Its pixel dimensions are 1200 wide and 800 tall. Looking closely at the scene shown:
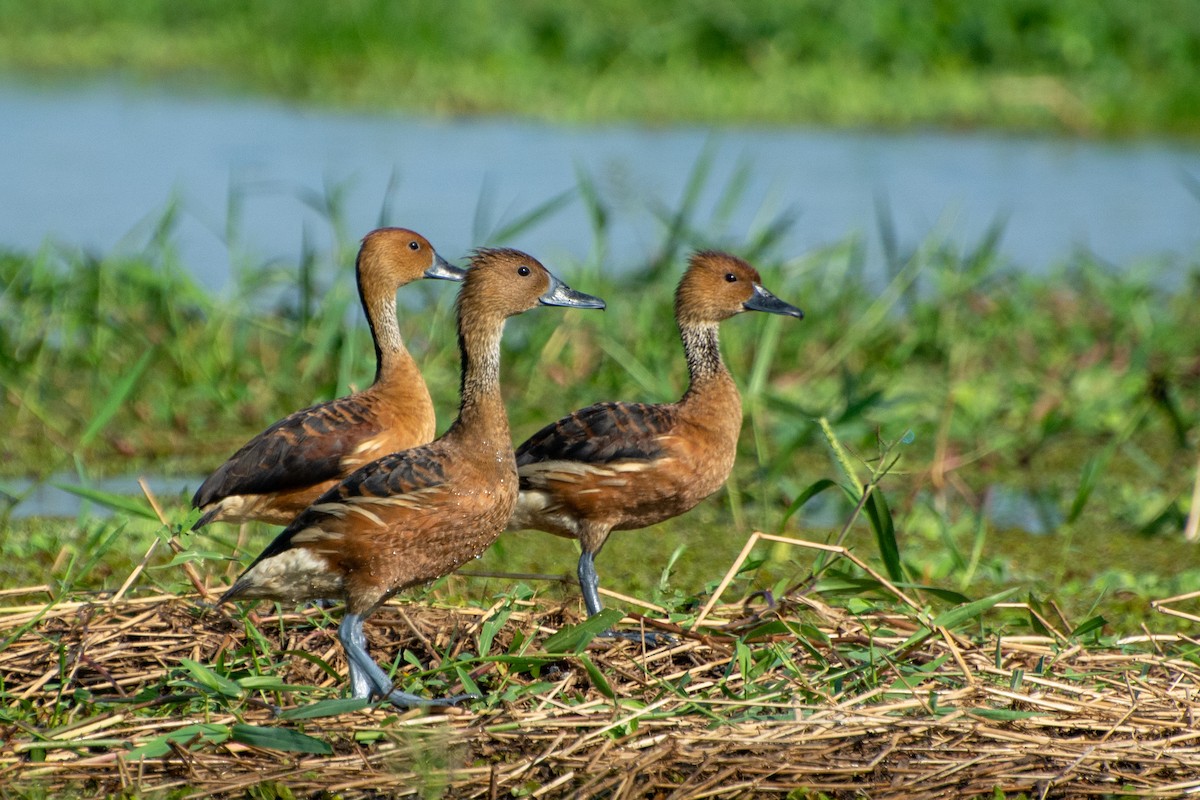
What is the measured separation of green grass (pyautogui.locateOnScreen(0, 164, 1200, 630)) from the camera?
243 inches

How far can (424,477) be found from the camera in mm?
4324

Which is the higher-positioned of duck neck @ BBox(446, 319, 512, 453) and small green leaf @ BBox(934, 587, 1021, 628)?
duck neck @ BBox(446, 319, 512, 453)

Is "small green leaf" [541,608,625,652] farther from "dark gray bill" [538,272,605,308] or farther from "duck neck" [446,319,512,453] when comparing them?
"dark gray bill" [538,272,605,308]

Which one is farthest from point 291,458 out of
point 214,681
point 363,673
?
point 214,681

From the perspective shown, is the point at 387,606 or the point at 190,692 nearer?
the point at 190,692

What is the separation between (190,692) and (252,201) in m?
9.46

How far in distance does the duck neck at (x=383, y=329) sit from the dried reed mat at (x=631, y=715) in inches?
52.5

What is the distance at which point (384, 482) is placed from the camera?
14.3 feet

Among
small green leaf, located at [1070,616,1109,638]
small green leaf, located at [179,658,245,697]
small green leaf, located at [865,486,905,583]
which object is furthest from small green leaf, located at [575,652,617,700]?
small green leaf, located at [1070,616,1109,638]

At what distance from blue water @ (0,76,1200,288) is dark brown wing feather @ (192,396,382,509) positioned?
4467 mm

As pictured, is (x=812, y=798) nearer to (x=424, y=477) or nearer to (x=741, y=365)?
(x=424, y=477)

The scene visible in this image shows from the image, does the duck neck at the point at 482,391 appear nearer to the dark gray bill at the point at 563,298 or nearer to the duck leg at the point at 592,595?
the dark gray bill at the point at 563,298

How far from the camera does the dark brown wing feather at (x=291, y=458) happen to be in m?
5.30

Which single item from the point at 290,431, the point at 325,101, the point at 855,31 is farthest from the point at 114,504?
the point at 855,31
